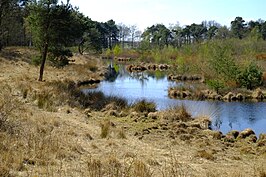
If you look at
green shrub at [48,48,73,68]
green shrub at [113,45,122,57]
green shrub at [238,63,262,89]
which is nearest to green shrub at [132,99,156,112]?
green shrub at [48,48,73,68]

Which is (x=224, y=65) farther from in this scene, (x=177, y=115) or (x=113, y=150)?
(x=113, y=150)

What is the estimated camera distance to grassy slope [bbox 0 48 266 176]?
754 centimetres

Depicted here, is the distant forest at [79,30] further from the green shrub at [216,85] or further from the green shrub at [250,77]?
the green shrub at [250,77]

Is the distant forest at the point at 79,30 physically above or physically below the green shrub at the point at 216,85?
above

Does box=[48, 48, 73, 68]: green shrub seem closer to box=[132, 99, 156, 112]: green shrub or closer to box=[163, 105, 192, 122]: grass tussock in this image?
box=[132, 99, 156, 112]: green shrub

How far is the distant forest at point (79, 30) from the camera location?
86.1 feet

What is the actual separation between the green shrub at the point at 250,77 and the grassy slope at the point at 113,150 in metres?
19.2

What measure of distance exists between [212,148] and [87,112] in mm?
7915

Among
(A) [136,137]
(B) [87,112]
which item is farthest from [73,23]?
(A) [136,137]

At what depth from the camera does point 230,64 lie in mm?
36031

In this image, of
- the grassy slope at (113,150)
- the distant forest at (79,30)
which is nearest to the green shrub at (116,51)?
the distant forest at (79,30)

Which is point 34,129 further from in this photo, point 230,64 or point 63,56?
point 230,64

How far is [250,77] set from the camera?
116 feet

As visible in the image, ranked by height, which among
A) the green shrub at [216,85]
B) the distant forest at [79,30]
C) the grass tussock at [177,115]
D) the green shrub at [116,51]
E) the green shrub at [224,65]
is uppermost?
the distant forest at [79,30]
